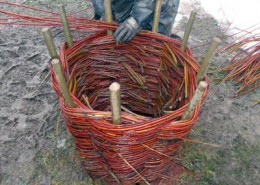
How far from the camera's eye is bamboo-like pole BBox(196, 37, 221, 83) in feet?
2.55

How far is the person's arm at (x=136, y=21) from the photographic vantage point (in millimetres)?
1055

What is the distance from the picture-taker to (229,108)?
1484 millimetres

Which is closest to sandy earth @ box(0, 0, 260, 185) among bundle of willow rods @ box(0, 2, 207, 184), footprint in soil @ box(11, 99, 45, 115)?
footprint in soil @ box(11, 99, 45, 115)

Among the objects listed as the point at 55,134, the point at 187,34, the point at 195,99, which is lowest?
the point at 55,134

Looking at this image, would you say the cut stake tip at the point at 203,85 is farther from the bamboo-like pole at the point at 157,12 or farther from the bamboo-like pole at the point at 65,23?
the bamboo-like pole at the point at 65,23

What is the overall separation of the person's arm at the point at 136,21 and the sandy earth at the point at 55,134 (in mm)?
469

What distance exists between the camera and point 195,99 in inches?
27.4

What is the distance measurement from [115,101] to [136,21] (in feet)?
1.92

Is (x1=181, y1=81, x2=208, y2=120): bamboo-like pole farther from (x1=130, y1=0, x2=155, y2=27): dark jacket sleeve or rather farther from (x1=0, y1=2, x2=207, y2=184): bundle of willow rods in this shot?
(x1=130, y1=0, x2=155, y2=27): dark jacket sleeve

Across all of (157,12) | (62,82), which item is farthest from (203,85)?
(157,12)

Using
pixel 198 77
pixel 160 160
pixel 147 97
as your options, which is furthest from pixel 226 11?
pixel 160 160

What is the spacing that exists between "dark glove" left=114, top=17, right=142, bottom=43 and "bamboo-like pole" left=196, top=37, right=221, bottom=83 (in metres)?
0.37

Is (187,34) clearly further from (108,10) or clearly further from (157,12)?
(108,10)

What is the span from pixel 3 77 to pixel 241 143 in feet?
5.04
